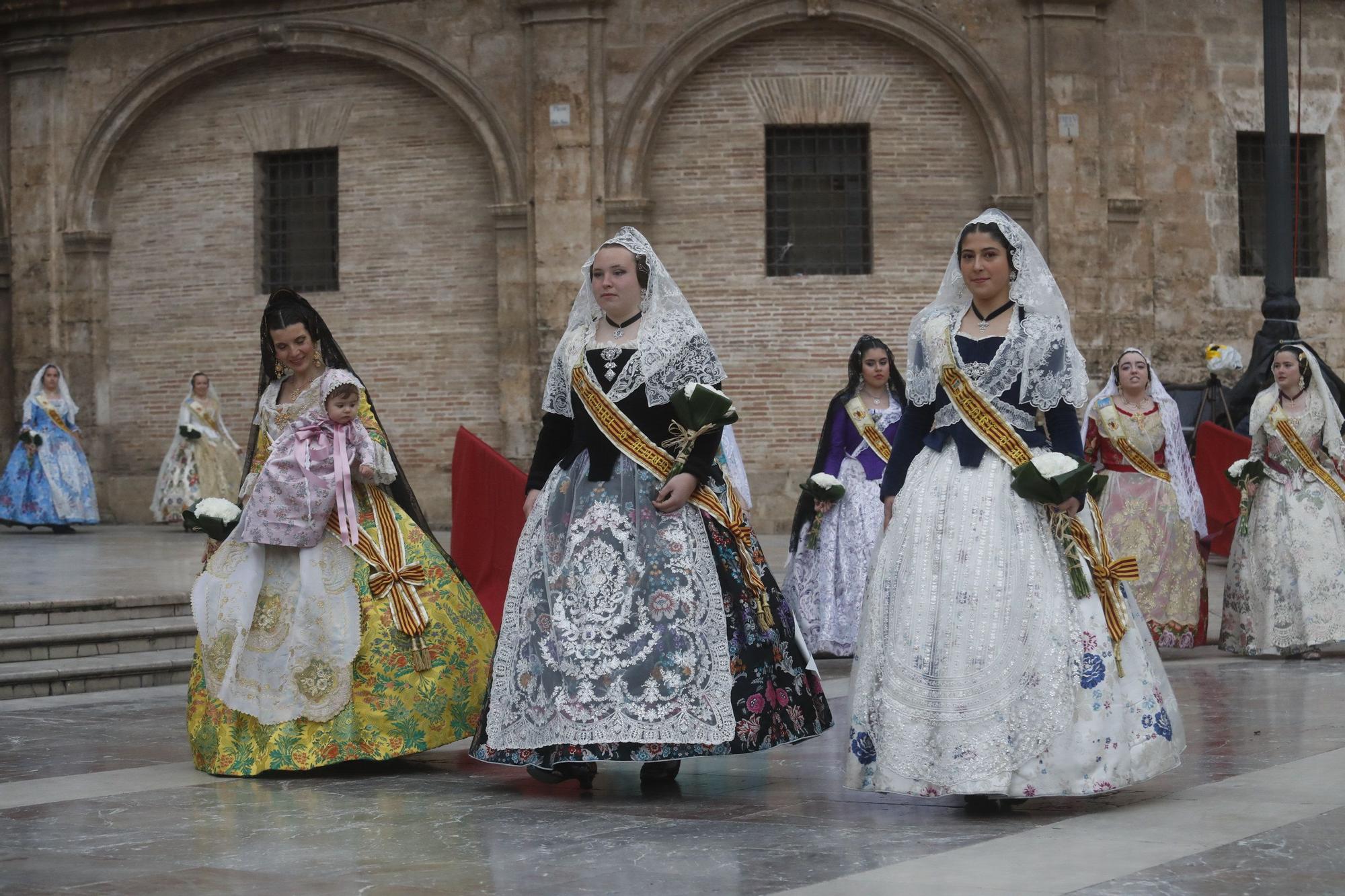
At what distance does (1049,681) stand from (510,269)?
14.4 metres

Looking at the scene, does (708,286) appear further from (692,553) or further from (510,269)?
(692,553)

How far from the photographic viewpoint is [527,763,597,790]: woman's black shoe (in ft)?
20.4

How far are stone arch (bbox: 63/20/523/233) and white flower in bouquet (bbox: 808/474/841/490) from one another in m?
9.60

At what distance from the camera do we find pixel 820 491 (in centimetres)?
1050

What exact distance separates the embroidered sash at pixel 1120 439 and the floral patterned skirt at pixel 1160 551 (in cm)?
7

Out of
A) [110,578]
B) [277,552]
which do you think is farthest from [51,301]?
[277,552]

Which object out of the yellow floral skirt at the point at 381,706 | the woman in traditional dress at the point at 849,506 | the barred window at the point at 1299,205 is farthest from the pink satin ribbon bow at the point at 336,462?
the barred window at the point at 1299,205

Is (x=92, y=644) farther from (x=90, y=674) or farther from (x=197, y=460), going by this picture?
(x=197, y=460)

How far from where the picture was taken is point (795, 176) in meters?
19.7

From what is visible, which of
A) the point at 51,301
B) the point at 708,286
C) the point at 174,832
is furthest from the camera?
the point at 51,301

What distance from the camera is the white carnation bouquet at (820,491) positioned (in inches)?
412

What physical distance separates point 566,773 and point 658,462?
1.07m

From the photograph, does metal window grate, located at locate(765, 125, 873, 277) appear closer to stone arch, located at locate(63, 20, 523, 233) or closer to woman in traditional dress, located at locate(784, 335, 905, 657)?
stone arch, located at locate(63, 20, 523, 233)

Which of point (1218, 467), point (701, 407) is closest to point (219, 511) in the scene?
point (701, 407)
